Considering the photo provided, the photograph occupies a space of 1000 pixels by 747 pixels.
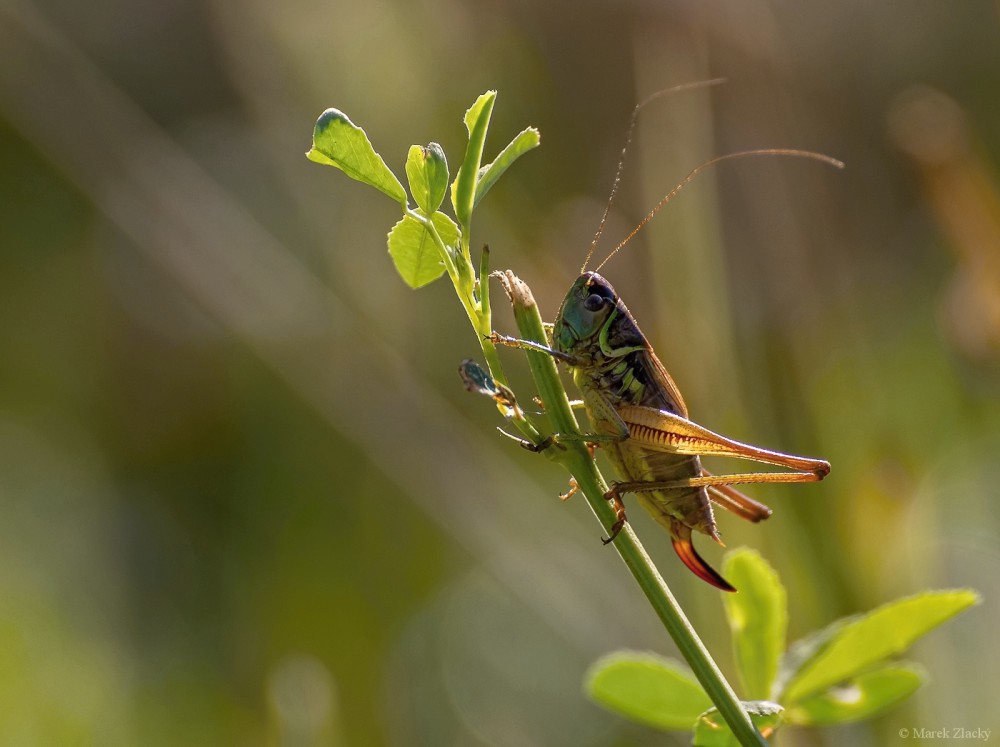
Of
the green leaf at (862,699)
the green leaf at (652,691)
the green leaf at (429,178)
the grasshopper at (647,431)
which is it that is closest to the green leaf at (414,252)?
the green leaf at (429,178)

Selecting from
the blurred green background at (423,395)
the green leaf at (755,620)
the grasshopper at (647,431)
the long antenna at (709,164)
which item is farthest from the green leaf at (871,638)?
the blurred green background at (423,395)

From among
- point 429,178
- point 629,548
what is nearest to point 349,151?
point 429,178

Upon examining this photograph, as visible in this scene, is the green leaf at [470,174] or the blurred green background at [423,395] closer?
the green leaf at [470,174]

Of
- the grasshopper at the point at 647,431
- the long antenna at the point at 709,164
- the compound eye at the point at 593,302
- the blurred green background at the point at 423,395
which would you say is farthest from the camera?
the blurred green background at the point at 423,395

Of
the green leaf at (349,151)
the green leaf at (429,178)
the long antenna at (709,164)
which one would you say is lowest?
the green leaf at (349,151)

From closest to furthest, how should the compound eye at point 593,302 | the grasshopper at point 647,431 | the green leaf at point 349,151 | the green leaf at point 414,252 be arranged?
the green leaf at point 349,151, the green leaf at point 414,252, the grasshopper at point 647,431, the compound eye at point 593,302

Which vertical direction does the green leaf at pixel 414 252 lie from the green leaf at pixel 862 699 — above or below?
above

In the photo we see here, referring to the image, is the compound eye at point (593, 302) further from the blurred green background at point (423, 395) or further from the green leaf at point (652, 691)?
the green leaf at point (652, 691)

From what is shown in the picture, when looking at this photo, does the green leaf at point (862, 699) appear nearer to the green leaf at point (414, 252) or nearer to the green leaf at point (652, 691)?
the green leaf at point (652, 691)
